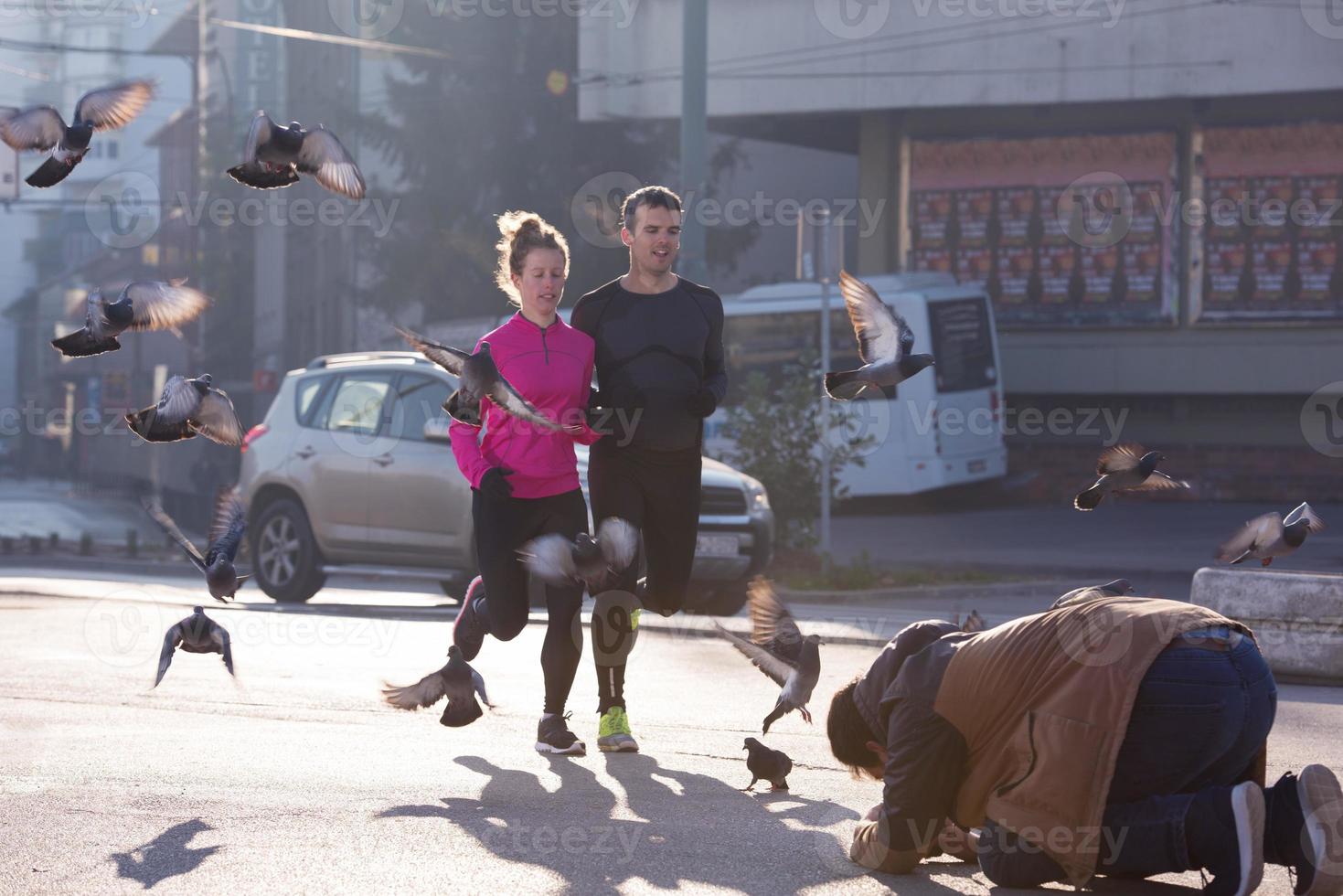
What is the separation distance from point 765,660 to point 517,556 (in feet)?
3.49

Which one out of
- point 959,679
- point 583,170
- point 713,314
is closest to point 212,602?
point 713,314

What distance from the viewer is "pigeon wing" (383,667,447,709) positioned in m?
6.66

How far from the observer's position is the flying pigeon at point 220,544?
6.53 meters

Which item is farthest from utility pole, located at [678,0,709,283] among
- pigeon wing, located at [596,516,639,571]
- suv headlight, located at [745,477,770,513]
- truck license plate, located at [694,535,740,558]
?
pigeon wing, located at [596,516,639,571]

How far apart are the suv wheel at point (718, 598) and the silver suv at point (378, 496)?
16 millimetres

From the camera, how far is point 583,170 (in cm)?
3228

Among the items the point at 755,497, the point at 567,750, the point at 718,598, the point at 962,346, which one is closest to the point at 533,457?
the point at 567,750

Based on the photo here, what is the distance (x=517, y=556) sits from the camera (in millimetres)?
6852

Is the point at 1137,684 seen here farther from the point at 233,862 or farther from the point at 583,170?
the point at 583,170

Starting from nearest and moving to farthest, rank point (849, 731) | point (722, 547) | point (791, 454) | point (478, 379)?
1. point (849, 731)
2. point (478, 379)
3. point (722, 547)
4. point (791, 454)

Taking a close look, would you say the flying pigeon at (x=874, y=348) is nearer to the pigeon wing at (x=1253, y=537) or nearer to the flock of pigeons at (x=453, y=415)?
the flock of pigeons at (x=453, y=415)

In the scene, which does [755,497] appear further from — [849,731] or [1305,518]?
[849,731]

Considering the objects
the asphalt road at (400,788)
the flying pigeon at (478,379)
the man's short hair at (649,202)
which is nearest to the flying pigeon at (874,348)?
the man's short hair at (649,202)

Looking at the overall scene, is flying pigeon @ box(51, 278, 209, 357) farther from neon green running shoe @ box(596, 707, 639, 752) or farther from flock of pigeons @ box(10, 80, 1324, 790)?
neon green running shoe @ box(596, 707, 639, 752)
